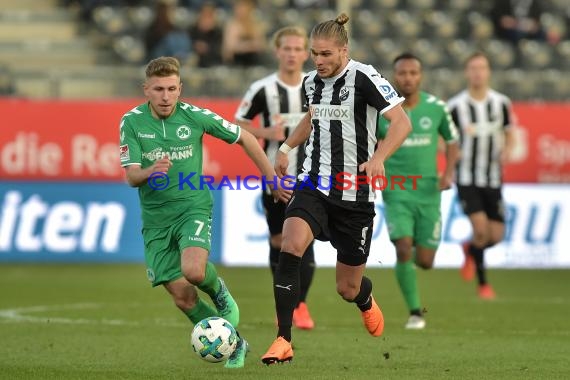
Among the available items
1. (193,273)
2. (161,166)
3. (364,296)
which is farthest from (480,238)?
(161,166)

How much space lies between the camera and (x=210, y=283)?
8.15 m

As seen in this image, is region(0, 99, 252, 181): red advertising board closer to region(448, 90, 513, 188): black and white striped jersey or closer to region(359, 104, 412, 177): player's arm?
region(448, 90, 513, 188): black and white striped jersey

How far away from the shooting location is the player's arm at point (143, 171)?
7.61 metres

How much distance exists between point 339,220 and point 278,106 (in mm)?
2631

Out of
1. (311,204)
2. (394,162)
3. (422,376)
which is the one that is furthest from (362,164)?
(394,162)

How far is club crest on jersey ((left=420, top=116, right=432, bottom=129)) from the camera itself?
11227 mm

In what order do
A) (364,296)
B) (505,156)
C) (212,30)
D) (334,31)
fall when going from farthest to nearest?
(212,30), (505,156), (364,296), (334,31)

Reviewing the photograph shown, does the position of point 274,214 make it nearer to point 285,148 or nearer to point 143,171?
point 285,148

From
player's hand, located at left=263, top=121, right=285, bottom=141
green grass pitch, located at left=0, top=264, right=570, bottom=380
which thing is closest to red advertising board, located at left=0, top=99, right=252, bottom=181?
green grass pitch, located at left=0, top=264, right=570, bottom=380

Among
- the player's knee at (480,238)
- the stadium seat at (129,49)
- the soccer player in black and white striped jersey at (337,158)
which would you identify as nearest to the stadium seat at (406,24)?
the stadium seat at (129,49)

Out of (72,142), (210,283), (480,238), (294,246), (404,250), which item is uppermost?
(294,246)

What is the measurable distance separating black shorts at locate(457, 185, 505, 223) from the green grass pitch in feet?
3.05

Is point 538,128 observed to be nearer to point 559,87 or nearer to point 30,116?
point 559,87

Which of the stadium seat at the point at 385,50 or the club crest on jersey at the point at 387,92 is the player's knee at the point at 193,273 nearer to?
the club crest on jersey at the point at 387,92
